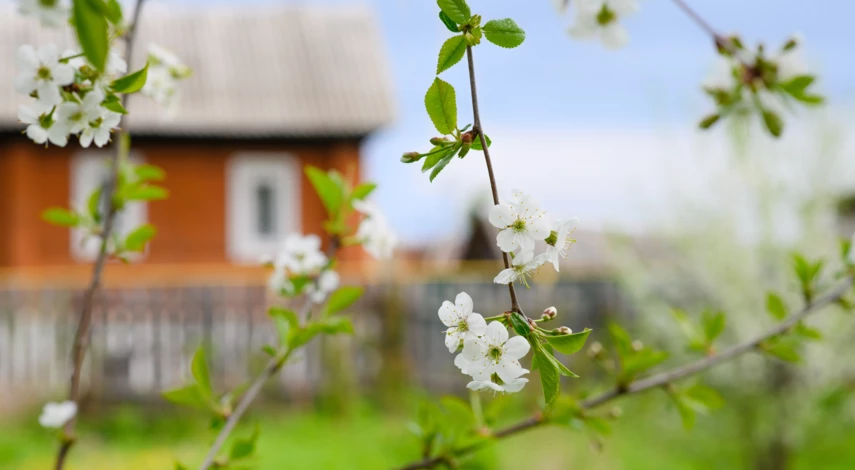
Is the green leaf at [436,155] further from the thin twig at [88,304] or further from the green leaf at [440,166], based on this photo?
the thin twig at [88,304]

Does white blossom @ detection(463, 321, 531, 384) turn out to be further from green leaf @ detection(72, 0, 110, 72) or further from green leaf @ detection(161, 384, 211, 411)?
green leaf @ detection(161, 384, 211, 411)

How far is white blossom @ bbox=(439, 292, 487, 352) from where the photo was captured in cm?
57

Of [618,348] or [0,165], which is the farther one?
[0,165]

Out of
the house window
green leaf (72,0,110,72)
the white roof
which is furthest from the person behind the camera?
the house window

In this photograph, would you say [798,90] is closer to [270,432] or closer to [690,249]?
[690,249]

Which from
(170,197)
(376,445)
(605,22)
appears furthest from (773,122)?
(170,197)

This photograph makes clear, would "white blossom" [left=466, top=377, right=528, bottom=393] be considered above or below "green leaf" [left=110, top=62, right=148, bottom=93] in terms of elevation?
below

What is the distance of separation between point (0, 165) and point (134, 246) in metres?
8.91

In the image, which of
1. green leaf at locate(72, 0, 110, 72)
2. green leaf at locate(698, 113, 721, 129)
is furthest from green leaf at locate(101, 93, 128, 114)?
green leaf at locate(698, 113, 721, 129)

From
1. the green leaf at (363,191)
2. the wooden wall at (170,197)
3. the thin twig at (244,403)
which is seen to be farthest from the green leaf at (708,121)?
the wooden wall at (170,197)

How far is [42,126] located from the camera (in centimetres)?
66

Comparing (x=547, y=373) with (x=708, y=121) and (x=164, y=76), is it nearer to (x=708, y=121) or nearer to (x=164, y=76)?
(x=708, y=121)

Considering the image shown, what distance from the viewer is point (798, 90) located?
1.00 meters

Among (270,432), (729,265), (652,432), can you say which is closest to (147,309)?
(270,432)
